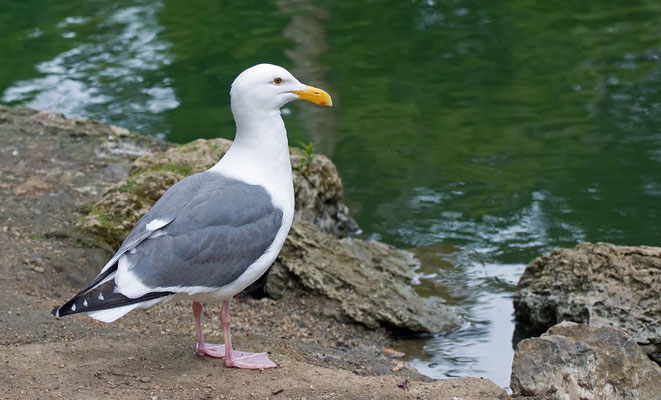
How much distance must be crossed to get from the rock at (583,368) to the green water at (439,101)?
141 cm

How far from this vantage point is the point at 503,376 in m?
6.47

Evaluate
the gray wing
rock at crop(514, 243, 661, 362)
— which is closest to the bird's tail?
the gray wing

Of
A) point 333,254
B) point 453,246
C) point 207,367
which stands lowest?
point 453,246

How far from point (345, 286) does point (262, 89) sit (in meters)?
2.20

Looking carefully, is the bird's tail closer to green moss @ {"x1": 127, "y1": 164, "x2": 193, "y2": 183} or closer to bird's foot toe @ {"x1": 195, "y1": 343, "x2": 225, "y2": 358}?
bird's foot toe @ {"x1": 195, "y1": 343, "x2": 225, "y2": 358}

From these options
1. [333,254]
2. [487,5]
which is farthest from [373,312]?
[487,5]

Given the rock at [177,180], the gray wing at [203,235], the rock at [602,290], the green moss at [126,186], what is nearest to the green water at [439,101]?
the rock at [602,290]

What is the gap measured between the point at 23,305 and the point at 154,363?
1.14 meters

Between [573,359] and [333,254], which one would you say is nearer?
[573,359]

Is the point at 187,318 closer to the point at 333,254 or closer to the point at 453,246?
the point at 333,254

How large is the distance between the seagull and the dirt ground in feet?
0.90

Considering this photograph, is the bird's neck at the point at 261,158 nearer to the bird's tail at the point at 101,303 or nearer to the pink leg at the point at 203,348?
the pink leg at the point at 203,348

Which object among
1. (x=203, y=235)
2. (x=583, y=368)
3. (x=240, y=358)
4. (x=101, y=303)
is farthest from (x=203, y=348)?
(x=583, y=368)

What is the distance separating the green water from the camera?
27.8 feet
